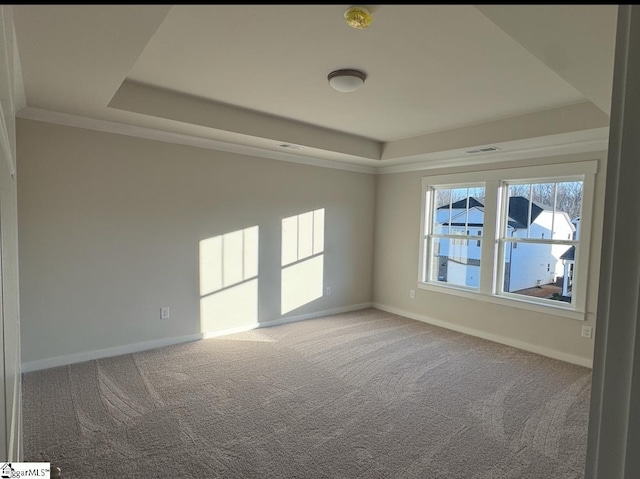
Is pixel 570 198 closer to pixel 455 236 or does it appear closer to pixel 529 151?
pixel 529 151

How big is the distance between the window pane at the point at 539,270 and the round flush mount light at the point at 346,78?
2.94m

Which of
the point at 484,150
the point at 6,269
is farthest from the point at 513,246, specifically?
the point at 6,269

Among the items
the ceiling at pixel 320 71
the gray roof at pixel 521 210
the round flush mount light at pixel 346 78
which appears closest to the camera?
the ceiling at pixel 320 71

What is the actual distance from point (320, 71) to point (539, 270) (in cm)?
341

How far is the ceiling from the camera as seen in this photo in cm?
173

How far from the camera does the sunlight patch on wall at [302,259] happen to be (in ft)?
16.5

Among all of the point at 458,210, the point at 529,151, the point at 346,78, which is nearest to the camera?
the point at 346,78

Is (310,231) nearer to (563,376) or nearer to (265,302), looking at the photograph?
(265,302)

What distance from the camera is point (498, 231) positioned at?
4516 millimetres

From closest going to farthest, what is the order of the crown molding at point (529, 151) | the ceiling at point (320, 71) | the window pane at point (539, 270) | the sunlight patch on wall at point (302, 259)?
1. the ceiling at point (320, 71)
2. the crown molding at point (529, 151)
3. the window pane at point (539, 270)
4. the sunlight patch on wall at point (302, 259)

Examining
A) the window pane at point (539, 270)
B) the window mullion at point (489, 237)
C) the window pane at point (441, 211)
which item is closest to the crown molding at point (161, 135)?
the window pane at point (441, 211)

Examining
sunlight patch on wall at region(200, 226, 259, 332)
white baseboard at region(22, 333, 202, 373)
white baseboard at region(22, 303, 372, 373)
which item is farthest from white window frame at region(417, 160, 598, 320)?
white baseboard at region(22, 333, 202, 373)

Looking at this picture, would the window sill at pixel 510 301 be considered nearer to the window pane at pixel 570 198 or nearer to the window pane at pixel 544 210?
the window pane at pixel 544 210

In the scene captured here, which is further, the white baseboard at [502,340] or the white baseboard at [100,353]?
the white baseboard at [502,340]
